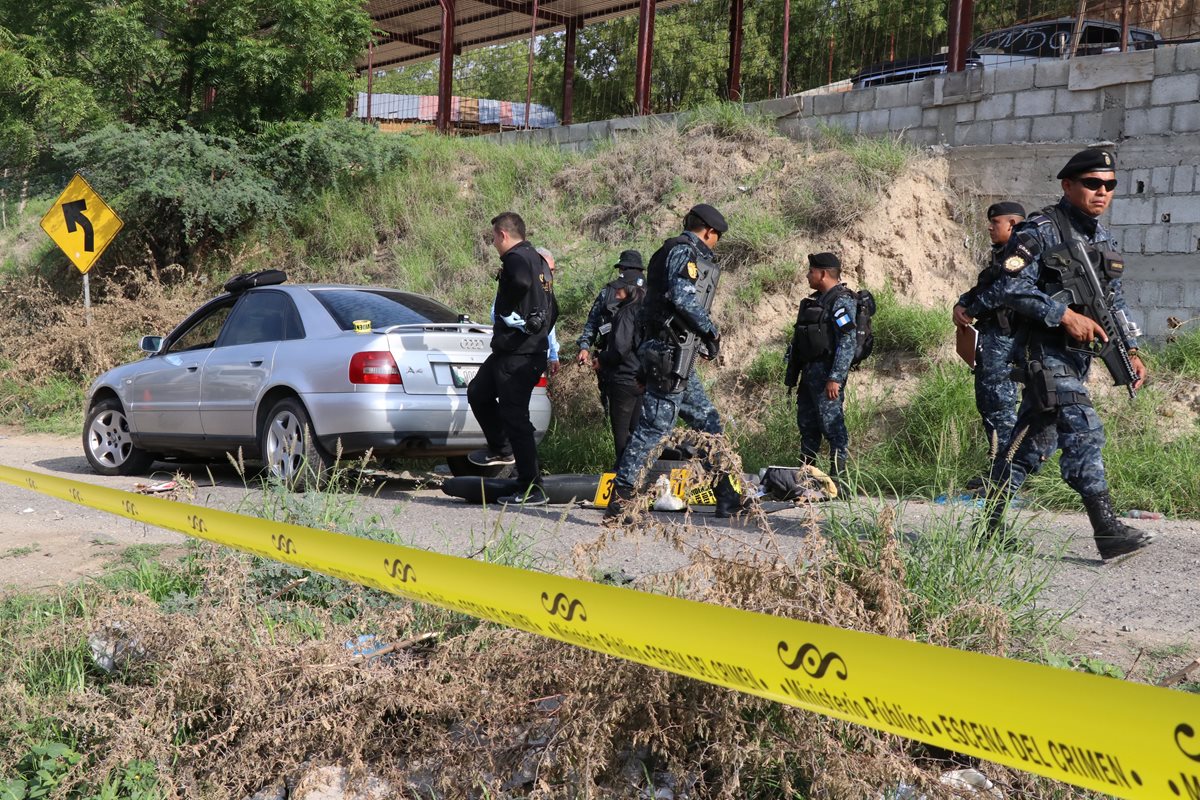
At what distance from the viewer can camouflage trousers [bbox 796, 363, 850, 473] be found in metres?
7.60

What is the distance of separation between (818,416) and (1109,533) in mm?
2719

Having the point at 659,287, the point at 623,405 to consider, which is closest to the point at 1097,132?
the point at 623,405

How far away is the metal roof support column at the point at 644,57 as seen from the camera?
52.1 ft

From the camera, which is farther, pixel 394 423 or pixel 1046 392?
pixel 394 423

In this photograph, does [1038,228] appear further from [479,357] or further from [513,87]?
[513,87]

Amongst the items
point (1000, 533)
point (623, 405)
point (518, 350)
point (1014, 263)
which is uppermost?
point (1014, 263)

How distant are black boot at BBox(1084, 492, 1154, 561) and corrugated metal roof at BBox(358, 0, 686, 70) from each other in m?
15.7

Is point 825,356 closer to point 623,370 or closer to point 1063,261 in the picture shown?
point 623,370

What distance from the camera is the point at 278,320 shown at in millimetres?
8297

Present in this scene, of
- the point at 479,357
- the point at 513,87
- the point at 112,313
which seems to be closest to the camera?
the point at 479,357

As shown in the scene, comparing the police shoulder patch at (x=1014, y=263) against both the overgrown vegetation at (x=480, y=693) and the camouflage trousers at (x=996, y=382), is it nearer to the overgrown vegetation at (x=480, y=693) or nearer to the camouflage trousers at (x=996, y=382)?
the camouflage trousers at (x=996, y=382)

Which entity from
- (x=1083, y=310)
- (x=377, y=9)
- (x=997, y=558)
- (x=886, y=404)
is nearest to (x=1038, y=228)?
(x=1083, y=310)

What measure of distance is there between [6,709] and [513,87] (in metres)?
22.5

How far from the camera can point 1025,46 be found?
12367 mm
